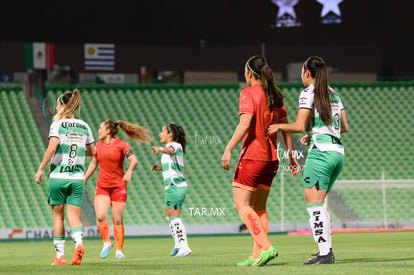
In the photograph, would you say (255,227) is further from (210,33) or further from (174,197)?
(210,33)

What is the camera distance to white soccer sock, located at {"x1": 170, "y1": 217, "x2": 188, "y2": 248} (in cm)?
1519

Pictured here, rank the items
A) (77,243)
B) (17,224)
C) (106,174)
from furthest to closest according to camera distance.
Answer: (17,224)
(106,174)
(77,243)

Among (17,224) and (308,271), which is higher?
(308,271)

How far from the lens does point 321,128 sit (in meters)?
9.56

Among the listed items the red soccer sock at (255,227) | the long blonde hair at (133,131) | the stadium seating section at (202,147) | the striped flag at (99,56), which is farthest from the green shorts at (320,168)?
the striped flag at (99,56)

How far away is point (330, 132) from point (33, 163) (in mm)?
23382

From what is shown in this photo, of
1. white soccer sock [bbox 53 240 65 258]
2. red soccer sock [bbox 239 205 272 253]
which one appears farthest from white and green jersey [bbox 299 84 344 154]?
white soccer sock [bbox 53 240 65 258]

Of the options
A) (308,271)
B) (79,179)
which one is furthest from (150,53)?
(308,271)

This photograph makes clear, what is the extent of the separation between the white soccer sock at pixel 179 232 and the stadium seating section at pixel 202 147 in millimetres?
14521

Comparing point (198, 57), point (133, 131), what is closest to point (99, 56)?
point (198, 57)

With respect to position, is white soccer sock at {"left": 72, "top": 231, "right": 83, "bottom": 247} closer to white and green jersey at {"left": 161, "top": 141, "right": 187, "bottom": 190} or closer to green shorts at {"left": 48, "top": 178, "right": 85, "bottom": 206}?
green shorts at {"left": 48, "top": 178, "right": 85, "bottom": 206}

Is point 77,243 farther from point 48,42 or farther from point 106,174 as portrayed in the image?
point 48,42

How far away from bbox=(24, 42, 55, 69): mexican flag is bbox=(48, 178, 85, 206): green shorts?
2332 centimetres

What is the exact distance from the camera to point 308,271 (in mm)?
8383
